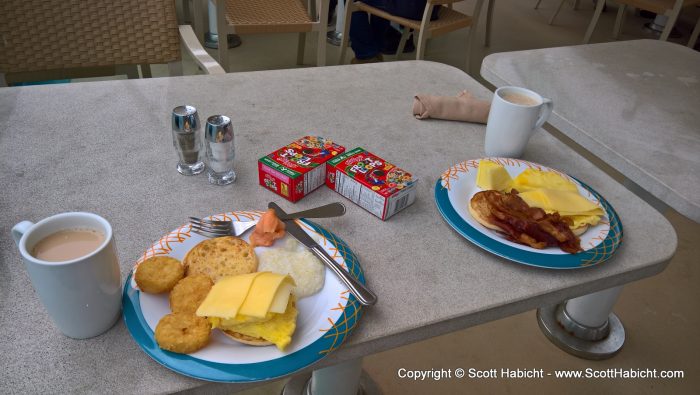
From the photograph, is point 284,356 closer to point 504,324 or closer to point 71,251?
point 71,251

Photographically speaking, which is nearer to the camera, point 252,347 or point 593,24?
point 252,347

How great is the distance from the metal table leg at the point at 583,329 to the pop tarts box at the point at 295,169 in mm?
1095

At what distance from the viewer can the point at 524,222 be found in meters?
0.71

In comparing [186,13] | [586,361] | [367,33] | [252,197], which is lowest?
[586,361]

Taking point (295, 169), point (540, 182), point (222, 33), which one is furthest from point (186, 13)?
point (540, 182)

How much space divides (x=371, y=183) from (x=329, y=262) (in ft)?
0.53

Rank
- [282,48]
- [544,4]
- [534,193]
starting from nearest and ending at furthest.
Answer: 1. [534,193]
2. [282,48]
3. [544,4]

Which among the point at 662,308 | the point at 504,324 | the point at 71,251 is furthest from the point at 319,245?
the point at 662,308

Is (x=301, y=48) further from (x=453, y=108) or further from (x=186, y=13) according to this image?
(x=453, y=108)

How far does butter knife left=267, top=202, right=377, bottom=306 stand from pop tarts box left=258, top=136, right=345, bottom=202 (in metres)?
0.04

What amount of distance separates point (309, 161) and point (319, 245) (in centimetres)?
17

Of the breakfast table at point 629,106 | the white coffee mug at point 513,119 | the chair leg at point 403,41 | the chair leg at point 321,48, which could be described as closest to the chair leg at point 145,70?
the chair leg at point 321,48

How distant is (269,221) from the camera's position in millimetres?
670

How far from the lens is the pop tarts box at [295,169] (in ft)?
2.46
